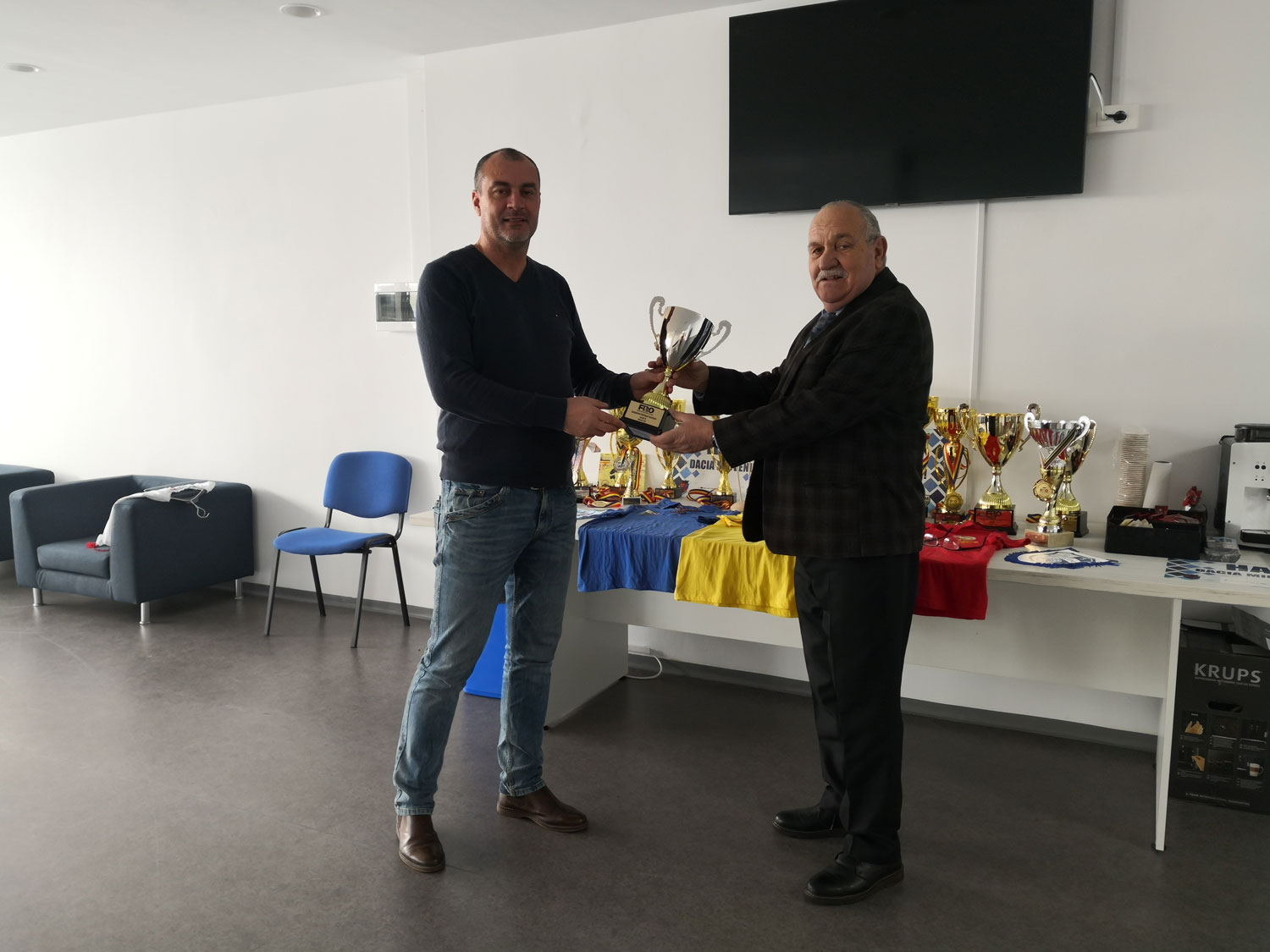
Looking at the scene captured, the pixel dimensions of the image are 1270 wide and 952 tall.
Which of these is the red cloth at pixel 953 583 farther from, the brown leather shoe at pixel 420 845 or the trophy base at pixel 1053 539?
the brown leather shoe at pixel 420 845

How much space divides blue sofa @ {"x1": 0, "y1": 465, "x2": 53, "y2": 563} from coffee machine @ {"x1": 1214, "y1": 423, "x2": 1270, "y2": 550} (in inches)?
244

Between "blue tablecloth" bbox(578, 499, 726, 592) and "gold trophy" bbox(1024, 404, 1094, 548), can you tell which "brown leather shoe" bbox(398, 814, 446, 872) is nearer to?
"blue tablecloth" bbox(578, 499, 726, 592)

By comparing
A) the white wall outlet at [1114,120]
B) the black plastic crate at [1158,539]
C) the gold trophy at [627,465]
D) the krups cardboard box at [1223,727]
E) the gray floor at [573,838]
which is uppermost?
the white wall outlet at [1114,120]

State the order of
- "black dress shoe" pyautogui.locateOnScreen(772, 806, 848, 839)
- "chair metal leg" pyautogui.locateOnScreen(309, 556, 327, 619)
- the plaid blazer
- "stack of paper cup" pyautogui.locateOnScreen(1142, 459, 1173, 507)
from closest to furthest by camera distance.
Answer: the plaid blazer < "black dress shoe" pyautogui.locateOnScreen(772, 806, 848, 839) < "stack of paper cup" pyautogui.locateOnScreen(1142, 459, 1173, 507) < "chair metal leg" pyautogui.locateOnScreen(309, 556, 327, 619)

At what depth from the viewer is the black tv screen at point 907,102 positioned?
312cm

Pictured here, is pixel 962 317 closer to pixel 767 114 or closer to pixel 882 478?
pixel 767 114

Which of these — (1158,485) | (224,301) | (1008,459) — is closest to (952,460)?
(1008,459)

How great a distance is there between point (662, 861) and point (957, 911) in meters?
0.73

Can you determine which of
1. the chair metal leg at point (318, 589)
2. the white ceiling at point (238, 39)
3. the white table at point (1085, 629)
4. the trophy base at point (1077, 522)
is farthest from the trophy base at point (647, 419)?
the chair metal leg at point (318, 589)

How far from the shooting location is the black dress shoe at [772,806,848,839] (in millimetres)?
2580

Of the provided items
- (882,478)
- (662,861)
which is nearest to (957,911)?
(662,861)

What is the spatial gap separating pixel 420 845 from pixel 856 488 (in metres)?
1.42

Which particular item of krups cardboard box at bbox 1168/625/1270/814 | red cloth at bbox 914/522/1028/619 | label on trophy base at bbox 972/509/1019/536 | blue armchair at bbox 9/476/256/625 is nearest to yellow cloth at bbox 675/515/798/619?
red cloth at bbox 914/522/1028/619

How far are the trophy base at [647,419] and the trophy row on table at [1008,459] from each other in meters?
0.83
